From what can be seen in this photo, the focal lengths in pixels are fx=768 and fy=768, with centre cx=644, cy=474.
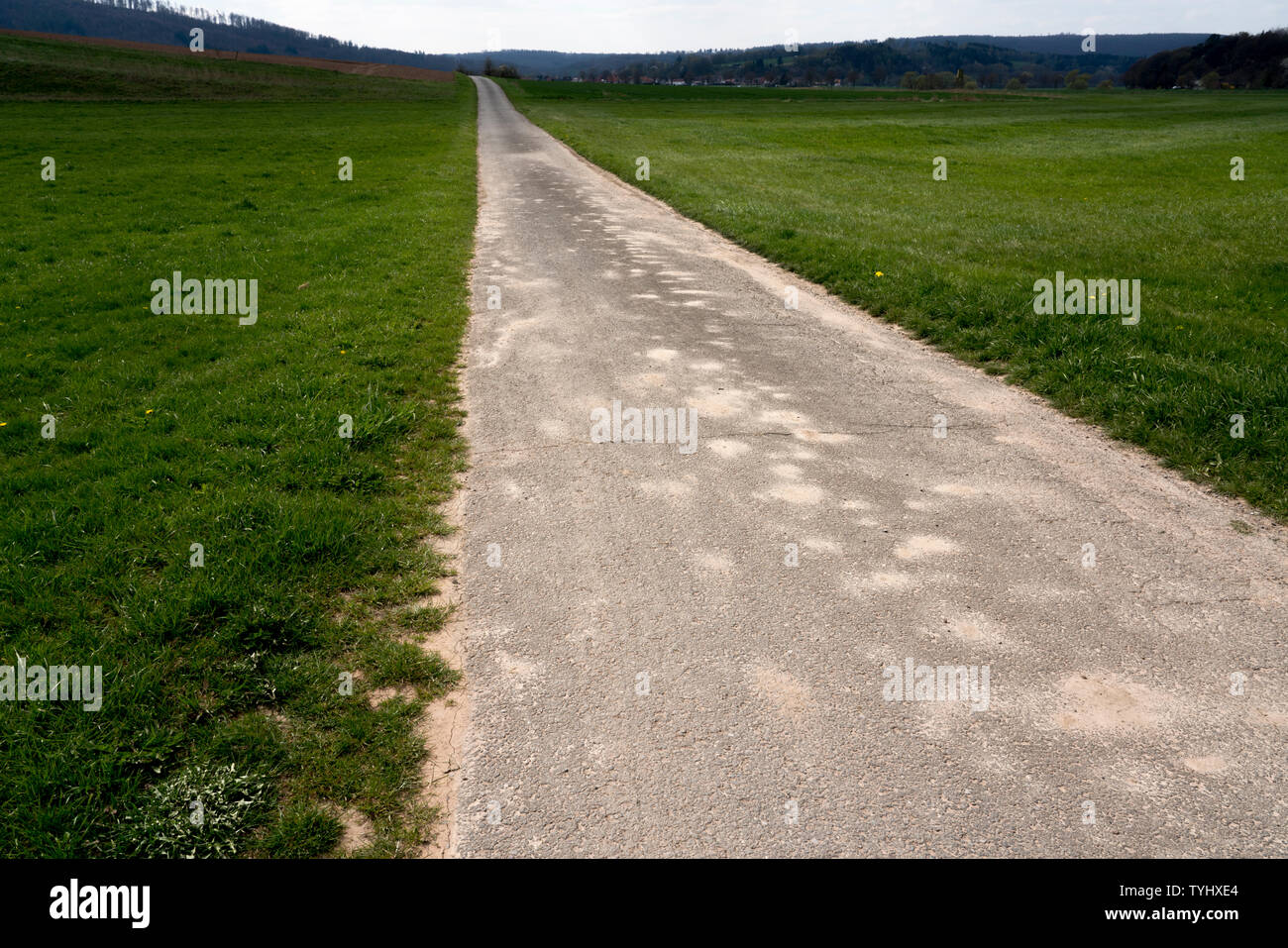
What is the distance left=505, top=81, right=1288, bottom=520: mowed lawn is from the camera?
7.31 m

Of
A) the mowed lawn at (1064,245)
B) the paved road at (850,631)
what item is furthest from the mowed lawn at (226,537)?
the mowed lawn at (1064,245)

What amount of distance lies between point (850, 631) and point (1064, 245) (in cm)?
1346

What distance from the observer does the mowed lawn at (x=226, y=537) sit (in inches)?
133

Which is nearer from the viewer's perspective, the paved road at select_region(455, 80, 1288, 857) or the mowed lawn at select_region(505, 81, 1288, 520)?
the paved road at select_region(455, 80, 1288, 857)

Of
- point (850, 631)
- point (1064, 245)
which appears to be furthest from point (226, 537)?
point (1064, 245)

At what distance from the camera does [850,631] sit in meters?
4.45

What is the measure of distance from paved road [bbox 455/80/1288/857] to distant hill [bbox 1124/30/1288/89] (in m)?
145

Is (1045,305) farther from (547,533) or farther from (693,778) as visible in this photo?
(693,778)

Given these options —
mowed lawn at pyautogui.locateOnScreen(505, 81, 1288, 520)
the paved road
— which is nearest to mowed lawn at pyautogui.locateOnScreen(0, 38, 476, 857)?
the paved road

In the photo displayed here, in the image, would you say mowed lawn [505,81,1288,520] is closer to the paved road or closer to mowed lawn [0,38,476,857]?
the paved road

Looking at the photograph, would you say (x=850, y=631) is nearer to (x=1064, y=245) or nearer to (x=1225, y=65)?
(x=1064, y=245)

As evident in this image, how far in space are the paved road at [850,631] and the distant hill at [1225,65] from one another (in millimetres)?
145055

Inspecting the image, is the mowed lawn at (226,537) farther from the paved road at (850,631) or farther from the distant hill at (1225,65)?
the distant hill at (1225,65)
